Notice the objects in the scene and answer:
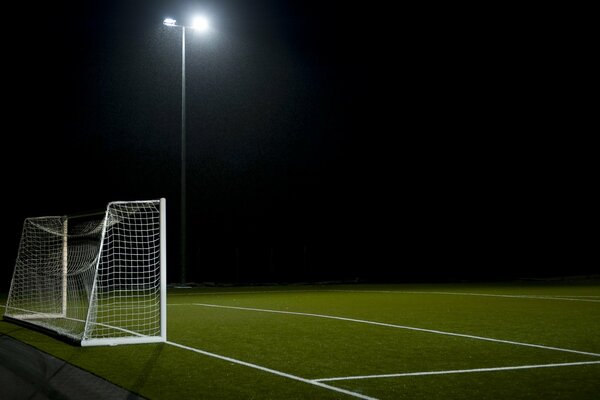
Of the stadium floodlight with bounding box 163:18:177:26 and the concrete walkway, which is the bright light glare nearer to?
the stadium floodlight with bounding box 163:18:177:26

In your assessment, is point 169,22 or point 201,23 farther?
point 201,23

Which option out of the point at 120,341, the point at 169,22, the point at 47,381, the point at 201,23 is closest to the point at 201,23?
the point at 201,23

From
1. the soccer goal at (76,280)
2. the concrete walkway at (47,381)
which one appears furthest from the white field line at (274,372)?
the concrete walkway at (47,381)

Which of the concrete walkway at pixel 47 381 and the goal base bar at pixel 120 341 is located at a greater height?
Result: the goal base bar at pixel 120 341

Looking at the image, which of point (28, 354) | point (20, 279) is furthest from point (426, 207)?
point (28, 354)

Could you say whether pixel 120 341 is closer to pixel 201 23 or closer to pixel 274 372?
pixel 274 372

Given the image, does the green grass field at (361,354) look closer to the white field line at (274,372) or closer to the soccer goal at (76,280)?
the white field line at (274,372)

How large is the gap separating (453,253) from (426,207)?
4357 mm

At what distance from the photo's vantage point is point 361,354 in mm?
9156

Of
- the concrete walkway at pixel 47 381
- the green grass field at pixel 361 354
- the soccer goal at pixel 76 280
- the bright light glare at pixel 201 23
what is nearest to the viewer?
the concrete walkway at pixel 47 381

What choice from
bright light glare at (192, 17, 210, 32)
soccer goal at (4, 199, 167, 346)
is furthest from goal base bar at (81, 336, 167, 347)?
bright light glare at (192, 17, 210, 32)

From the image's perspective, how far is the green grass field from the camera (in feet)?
22.9

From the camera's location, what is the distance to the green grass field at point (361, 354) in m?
6.98

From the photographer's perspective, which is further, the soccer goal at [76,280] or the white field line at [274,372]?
the soccer goal at [76,280]
